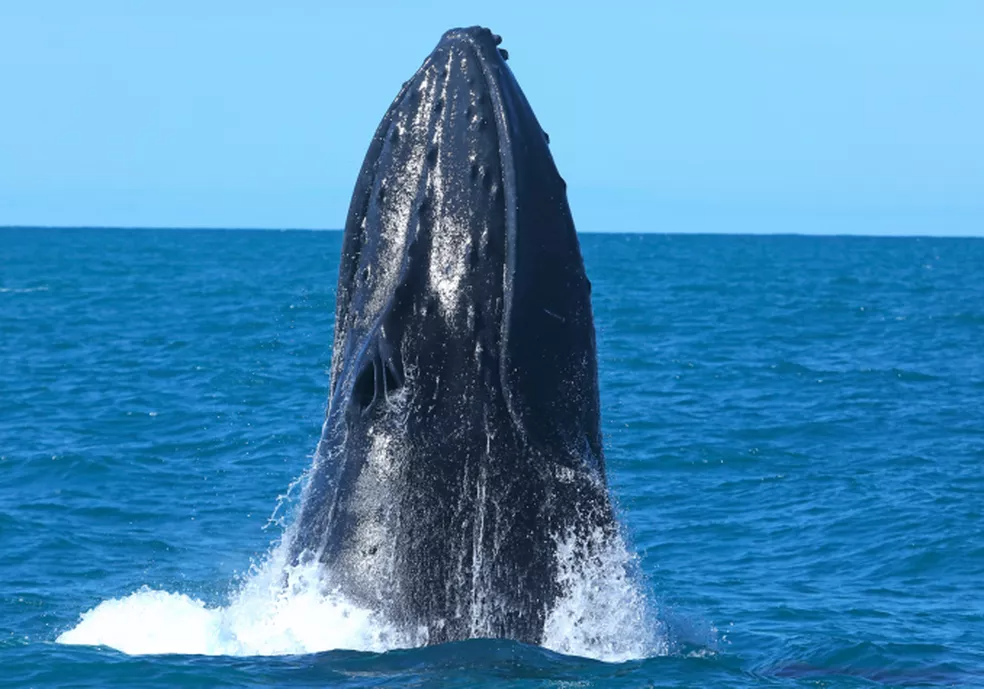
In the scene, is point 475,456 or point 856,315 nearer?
point 475,456

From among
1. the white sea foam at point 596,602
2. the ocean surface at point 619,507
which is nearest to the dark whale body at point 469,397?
the white sea foam at point 596,602

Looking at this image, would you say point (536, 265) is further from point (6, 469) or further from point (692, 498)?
point (6, 469)

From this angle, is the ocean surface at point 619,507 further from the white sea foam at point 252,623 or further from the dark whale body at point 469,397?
the dark whale body at point 469,397

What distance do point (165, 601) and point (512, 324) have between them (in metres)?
5.05

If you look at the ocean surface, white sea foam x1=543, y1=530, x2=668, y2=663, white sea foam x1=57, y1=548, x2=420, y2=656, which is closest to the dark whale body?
white sea foam x1=543, y1=530, x2=668, y2=663

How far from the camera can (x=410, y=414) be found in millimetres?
8359

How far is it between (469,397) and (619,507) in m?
1.46

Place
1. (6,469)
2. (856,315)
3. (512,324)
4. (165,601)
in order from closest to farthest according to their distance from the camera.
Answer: (512,324), (165,601), (6,469), (856,315)

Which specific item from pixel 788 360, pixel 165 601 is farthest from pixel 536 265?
pixel 788 360

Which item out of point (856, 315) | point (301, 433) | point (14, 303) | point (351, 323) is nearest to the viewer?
point (351, 323)

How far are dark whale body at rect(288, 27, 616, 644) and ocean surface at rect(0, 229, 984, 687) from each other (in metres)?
0.40

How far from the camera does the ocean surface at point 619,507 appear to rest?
9828mm

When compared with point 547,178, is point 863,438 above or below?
below

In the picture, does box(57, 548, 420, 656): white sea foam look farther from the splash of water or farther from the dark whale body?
the dark whale body
